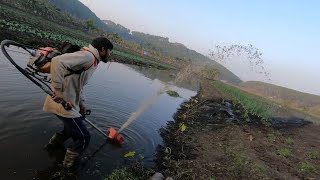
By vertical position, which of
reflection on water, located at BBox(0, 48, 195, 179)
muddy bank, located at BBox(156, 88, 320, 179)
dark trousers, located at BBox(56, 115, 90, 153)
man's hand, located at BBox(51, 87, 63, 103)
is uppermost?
man's hand, located at BBox(51, 87, 63, 103)

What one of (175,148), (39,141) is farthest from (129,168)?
(175,148)

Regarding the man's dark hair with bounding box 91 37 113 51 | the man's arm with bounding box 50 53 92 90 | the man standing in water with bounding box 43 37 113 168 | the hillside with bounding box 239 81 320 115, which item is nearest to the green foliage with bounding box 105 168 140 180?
the man standing in water with bounding box 43 37 113 168

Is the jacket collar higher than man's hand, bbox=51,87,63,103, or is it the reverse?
the jacket collar

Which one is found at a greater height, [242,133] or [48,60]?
[48,60]

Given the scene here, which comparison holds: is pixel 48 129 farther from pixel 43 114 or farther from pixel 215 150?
pixel 215 150

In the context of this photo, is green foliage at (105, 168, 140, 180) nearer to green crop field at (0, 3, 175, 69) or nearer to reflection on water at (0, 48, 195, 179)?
reflection on water at (0, 48, 195, 179)

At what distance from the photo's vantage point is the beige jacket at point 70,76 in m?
4.61

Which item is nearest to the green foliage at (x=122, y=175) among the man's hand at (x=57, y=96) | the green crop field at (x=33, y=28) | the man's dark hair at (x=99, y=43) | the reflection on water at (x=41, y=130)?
the reflection on water at (x=41, y=130)

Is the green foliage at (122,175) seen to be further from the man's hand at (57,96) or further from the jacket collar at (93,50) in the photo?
the jacket collar at (93,50)

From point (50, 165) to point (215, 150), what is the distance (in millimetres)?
5440

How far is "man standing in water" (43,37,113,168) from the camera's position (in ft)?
15.3

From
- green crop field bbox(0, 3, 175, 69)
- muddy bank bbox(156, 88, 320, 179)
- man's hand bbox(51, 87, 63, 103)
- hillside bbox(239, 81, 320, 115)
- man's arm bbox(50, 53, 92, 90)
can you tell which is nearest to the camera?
man's arm bbox(50, 53, 92, 90)

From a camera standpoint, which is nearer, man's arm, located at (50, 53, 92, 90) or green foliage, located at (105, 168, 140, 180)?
man's arm, located at (50, 53, 92, 90)

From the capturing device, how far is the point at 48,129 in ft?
23.9
